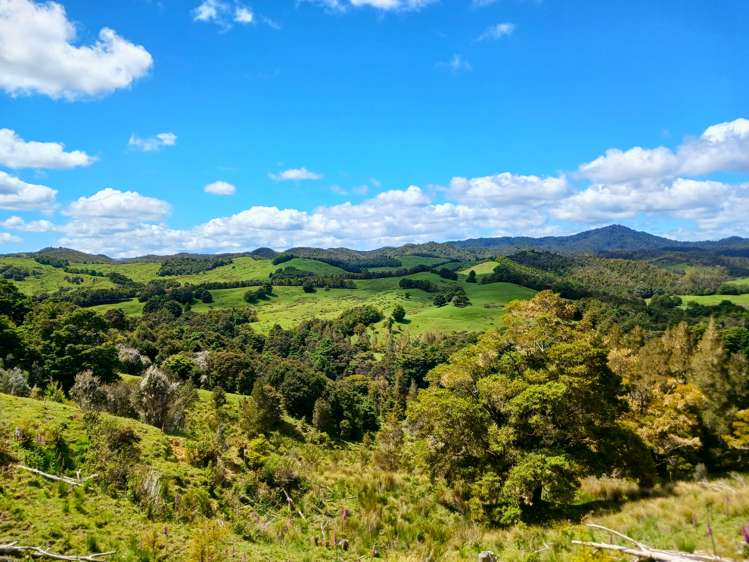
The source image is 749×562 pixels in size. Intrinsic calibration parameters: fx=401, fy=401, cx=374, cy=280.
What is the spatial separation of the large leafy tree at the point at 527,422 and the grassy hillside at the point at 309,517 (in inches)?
55.6

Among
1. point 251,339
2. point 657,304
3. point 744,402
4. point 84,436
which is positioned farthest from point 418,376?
point 657,304

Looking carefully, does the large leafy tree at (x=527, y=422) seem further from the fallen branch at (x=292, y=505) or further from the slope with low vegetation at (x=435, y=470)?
the fallen branch at (x=292, y=505)

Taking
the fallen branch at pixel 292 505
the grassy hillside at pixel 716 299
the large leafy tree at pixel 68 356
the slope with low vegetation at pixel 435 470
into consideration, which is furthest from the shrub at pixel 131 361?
the grassy hillside at pixel 716 299

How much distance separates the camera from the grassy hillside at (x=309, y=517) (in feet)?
33.4

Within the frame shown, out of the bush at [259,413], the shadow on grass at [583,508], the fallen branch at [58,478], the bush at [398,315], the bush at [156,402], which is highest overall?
the fallen branch at [58,478]

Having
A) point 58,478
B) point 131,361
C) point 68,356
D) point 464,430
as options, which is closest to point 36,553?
point 58,478

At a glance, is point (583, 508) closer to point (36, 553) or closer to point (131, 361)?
point (36, 553)

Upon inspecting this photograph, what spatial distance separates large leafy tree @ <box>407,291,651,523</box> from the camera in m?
16.5

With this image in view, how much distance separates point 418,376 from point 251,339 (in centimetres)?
5164

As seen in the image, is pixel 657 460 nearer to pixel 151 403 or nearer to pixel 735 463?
pixel 735 463

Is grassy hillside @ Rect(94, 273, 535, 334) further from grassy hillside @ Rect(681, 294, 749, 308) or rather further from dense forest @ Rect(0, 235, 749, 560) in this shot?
dense forest @ Rect(0, 235, 749, 560)

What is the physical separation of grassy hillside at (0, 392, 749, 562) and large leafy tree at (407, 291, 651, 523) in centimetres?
141

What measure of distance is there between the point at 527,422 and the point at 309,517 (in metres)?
10.1

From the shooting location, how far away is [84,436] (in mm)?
15195
